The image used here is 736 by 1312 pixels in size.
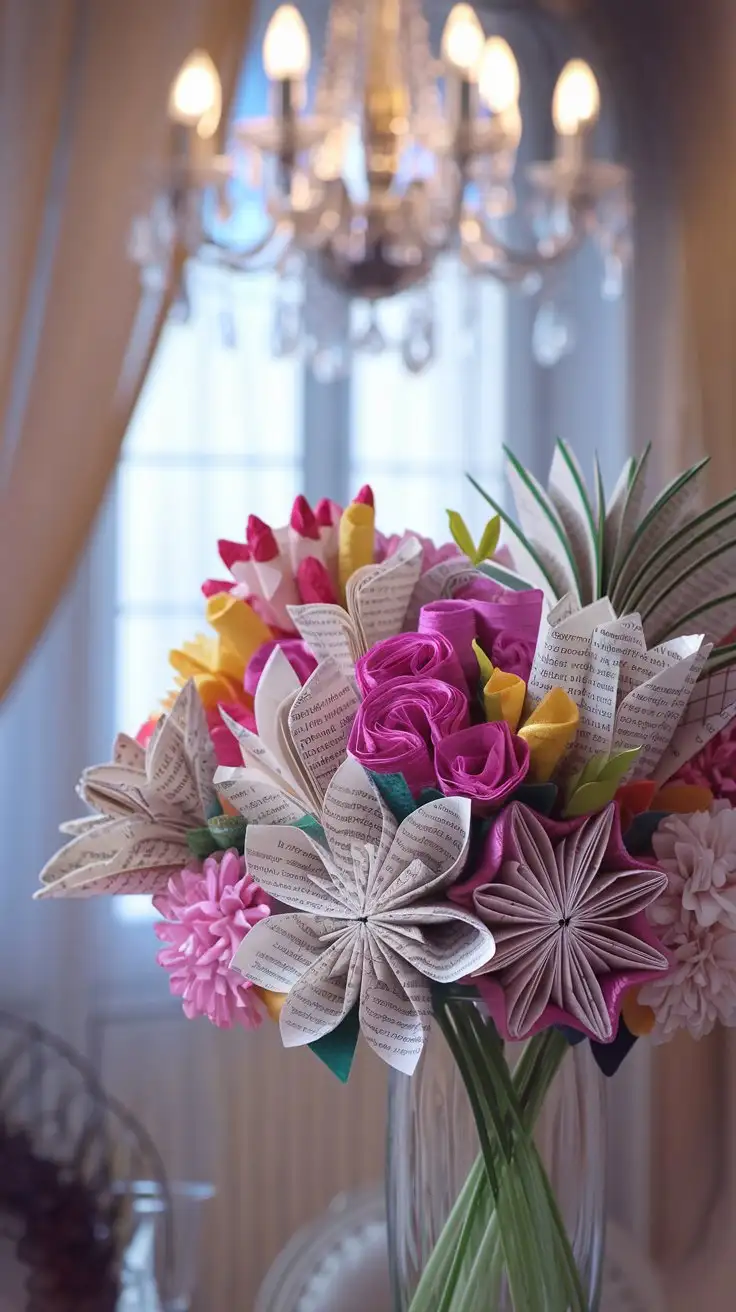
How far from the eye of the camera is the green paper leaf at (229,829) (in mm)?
596

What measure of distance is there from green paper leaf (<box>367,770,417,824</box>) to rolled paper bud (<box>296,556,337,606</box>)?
0.13 m

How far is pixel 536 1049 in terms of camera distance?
0.64 m

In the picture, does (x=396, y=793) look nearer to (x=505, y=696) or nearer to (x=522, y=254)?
(x=505, y=696)

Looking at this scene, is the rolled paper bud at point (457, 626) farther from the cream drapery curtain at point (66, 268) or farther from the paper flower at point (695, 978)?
the cream drapery curtain at point (66, 268)

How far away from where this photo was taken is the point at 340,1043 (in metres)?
0.55

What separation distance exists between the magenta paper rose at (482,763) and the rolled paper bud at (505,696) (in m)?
0.01

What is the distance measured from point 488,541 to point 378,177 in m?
0.84

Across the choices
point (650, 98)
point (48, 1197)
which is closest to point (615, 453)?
point (650, 98)

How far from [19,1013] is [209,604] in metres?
1.67

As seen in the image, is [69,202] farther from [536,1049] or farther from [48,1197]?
[536,1049]

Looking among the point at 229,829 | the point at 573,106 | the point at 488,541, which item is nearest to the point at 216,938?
the point at 229,829

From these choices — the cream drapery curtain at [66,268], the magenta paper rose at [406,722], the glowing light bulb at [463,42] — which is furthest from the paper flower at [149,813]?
the cream drapery curtain at [66,268]

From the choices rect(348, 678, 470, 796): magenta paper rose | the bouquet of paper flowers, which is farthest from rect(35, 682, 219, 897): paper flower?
rect(348, 678, 470, 796): magenta paper rose

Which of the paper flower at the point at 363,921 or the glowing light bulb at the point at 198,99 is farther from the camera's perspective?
the glowing light bulb at the point at 198,99
